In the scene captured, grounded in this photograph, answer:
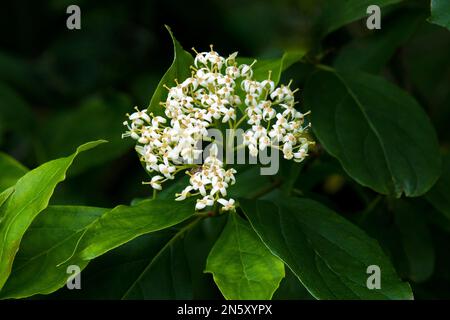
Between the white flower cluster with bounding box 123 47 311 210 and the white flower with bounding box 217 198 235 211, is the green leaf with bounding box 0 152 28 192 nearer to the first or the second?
the white flower cluster with bounding box 123 47 311 210

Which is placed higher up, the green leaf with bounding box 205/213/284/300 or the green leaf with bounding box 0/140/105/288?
the green leaf with bounding box 0/140/105/288

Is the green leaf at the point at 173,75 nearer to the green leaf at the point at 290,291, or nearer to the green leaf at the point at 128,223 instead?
the green leaf at the point at 128,223

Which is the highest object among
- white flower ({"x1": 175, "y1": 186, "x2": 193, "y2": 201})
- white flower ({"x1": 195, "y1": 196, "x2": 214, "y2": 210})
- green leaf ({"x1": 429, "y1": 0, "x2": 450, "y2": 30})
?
green leaf ({"x1": 429, "y1": 0, "x2": 450, "y2": 30})

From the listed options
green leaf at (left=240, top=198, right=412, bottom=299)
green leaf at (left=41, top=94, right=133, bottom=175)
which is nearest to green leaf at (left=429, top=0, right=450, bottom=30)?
green leaf at (left=240, top=198, right=412, bottom=299)

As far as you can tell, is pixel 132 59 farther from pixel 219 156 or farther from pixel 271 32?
pixel 219 156

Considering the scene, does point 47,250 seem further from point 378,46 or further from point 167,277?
point 378,46
